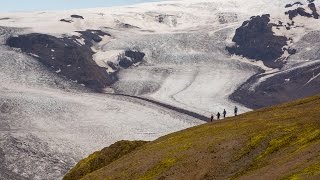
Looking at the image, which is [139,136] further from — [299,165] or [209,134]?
[299,165]

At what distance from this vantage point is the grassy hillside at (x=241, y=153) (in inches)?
1567

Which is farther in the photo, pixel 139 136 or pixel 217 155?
pixel 139 136

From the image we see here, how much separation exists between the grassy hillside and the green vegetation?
462 centimetres

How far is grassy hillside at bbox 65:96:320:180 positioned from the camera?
39812 mm

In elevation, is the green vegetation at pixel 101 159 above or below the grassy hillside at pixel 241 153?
below

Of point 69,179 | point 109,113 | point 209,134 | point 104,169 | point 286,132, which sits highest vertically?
point 286,132

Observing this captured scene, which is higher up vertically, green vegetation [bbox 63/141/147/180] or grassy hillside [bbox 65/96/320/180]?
grassy hillside [bbox 65/96/320/180]

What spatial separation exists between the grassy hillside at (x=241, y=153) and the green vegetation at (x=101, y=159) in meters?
4.62

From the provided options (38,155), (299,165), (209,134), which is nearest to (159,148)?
(209,134)

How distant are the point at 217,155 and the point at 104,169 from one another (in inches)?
594

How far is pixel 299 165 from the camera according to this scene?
3722 cm

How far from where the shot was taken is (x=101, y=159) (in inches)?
2608

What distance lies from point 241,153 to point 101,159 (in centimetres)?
2316

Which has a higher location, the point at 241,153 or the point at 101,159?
the point at 241,153
